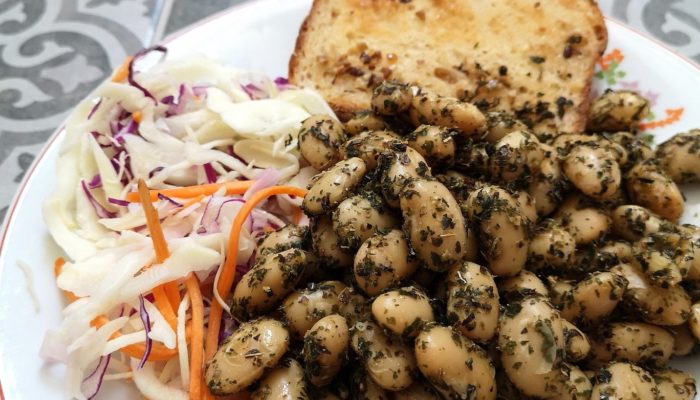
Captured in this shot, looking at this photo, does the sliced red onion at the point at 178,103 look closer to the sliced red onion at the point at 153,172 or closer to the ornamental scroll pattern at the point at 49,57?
the sliced red onion at the point at 153,172

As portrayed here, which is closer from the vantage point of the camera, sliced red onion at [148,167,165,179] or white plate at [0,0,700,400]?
white plate at [0,0,700,400]

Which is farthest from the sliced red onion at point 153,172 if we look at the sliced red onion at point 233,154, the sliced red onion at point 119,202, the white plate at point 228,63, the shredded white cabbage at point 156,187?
the white plate at point 228,63

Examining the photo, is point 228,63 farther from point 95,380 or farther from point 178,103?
point 95,380

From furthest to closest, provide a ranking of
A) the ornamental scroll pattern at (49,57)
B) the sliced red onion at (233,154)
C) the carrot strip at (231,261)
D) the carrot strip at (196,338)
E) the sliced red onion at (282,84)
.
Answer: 1. the ornamental scroll pattern at (49,57)
2. the sliced red onion at (282,84)
3. the sliced red onion at (233,154)
4. the carrot strip at (231,261)
5. the carrot strip at (196,338)

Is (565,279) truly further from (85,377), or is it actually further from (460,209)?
(85,377)

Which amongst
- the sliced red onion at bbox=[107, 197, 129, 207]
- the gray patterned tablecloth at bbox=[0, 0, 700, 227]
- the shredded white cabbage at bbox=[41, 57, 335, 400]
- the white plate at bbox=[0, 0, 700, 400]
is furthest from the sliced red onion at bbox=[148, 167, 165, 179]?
the gray patterned tablecloth at bbox=[0, 0, 700, 227]

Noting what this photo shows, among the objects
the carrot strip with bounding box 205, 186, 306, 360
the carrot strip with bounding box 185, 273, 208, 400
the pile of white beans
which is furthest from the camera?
the carrot strip with bounding box 205, 186, 306, 360

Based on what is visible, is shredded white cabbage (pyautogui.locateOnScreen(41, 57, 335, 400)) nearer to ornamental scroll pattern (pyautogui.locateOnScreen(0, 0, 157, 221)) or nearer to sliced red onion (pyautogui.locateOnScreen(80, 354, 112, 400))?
sliced red onion (pyautogui.locateOnScreen(80, 354, 112, 400))
